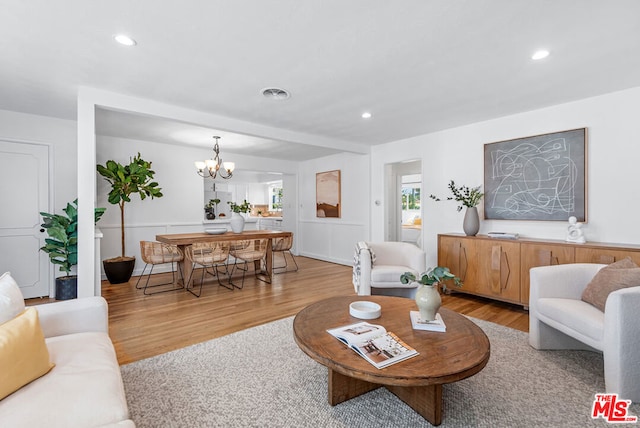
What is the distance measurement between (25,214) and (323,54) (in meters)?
4.28

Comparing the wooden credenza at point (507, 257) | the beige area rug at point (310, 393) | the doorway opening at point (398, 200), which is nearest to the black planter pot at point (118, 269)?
the beige area rug at point (310, 393)

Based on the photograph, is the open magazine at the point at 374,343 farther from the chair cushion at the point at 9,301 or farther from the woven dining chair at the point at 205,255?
the woven dining chair at the point at 205,255

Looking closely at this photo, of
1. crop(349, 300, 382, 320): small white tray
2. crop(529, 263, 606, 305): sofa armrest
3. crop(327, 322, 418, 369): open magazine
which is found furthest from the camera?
crop(529, 263, 606, 305): sofa armrest

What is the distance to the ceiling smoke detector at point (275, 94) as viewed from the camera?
10.1 ft

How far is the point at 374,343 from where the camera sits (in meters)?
1.68

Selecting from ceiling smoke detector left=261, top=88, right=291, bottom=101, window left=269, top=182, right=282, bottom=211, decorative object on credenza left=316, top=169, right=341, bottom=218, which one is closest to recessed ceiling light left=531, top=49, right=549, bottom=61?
ceiling smoke detector left=261, top=88, right=291, bottom=101

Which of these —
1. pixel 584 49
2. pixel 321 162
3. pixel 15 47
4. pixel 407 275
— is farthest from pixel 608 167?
pixel 15 47

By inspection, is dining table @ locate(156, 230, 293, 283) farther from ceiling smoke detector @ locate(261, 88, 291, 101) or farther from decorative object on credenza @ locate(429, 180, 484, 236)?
decorative object on credenza @ locate(429, 180, 484, 236)

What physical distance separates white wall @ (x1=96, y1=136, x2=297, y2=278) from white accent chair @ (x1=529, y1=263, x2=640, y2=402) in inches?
217

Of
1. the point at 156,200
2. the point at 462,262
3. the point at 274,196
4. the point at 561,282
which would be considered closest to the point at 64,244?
the point at 156,200

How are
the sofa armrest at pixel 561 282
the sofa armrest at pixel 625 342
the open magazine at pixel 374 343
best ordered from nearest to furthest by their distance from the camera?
the open magazine at pixel 374 343 → the sofa armrest at pixel 625 342 → the sofa armrest at pixel 561 282

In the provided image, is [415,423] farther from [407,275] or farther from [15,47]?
[15,47]

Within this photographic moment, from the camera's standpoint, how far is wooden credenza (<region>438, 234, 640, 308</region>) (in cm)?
302

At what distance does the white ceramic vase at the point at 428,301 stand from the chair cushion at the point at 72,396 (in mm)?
1597
